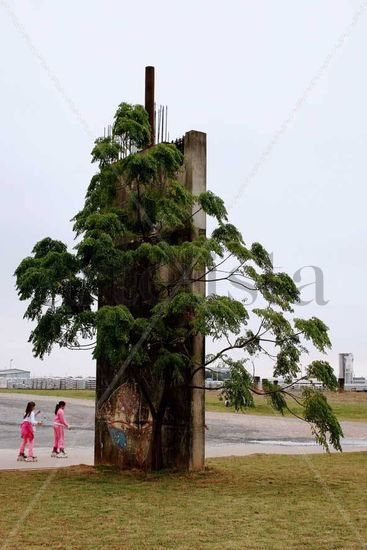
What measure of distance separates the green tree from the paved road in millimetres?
3686

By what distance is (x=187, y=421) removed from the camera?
50.6ft

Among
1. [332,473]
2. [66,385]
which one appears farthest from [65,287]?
[66,385]

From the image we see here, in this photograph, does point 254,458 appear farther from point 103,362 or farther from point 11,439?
point 11,439

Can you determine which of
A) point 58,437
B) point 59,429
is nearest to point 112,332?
point 59,429

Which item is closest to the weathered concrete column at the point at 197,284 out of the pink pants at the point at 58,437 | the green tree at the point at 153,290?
the green tree at the point at 153,290

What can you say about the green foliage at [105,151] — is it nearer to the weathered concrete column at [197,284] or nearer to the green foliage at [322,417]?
the weathered concrete column at [197,284]

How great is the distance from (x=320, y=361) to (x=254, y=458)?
191 inches

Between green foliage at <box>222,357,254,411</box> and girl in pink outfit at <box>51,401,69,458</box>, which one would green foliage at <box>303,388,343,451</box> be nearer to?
green foliage at <box>222,357,254,411</box>

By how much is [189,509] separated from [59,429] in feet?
23.2

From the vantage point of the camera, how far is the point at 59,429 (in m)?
17.6

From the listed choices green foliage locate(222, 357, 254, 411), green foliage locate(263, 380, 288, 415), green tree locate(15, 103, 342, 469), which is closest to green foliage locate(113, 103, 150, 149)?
green tree locate(15, 103, 342, 469)

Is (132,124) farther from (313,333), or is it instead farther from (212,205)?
(313,333)

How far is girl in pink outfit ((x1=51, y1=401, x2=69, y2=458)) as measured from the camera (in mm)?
17422

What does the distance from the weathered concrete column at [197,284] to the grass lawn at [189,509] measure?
0.57 m
